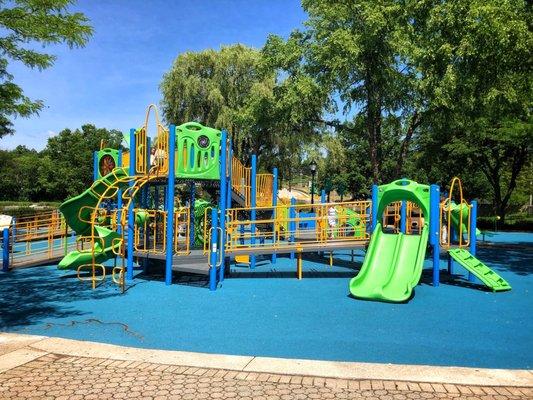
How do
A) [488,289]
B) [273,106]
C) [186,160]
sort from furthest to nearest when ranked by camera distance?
[273,106], [186,160], [488,289]

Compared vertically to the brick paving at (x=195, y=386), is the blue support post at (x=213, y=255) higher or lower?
higher

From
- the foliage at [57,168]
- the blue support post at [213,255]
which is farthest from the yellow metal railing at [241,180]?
the foliage at [57,168]

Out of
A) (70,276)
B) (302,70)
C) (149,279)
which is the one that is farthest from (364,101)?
(70,276)

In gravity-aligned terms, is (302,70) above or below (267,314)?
above

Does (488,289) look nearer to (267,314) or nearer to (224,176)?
(267,314)

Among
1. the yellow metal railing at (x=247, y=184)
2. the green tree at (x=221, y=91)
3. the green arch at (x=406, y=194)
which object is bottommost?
the green arch at (x=406, y=194)

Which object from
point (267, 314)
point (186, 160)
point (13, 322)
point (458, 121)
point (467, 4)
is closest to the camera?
point (13, 322)

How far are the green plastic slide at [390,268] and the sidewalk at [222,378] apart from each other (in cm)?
469

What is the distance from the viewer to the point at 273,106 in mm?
20922

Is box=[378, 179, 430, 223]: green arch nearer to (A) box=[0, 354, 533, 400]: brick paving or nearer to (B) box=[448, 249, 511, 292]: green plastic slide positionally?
(B) box=[448, 249, 511, 292]: green plastic slide

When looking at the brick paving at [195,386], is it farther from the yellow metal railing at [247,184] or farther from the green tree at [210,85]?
the green tree at [210,85]

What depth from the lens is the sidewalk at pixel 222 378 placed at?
16.4 ft

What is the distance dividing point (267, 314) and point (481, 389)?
14.8ft

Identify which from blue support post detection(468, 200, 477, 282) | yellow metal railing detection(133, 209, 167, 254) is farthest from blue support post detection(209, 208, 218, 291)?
blue support post detection(468, 200, 477, 282)
